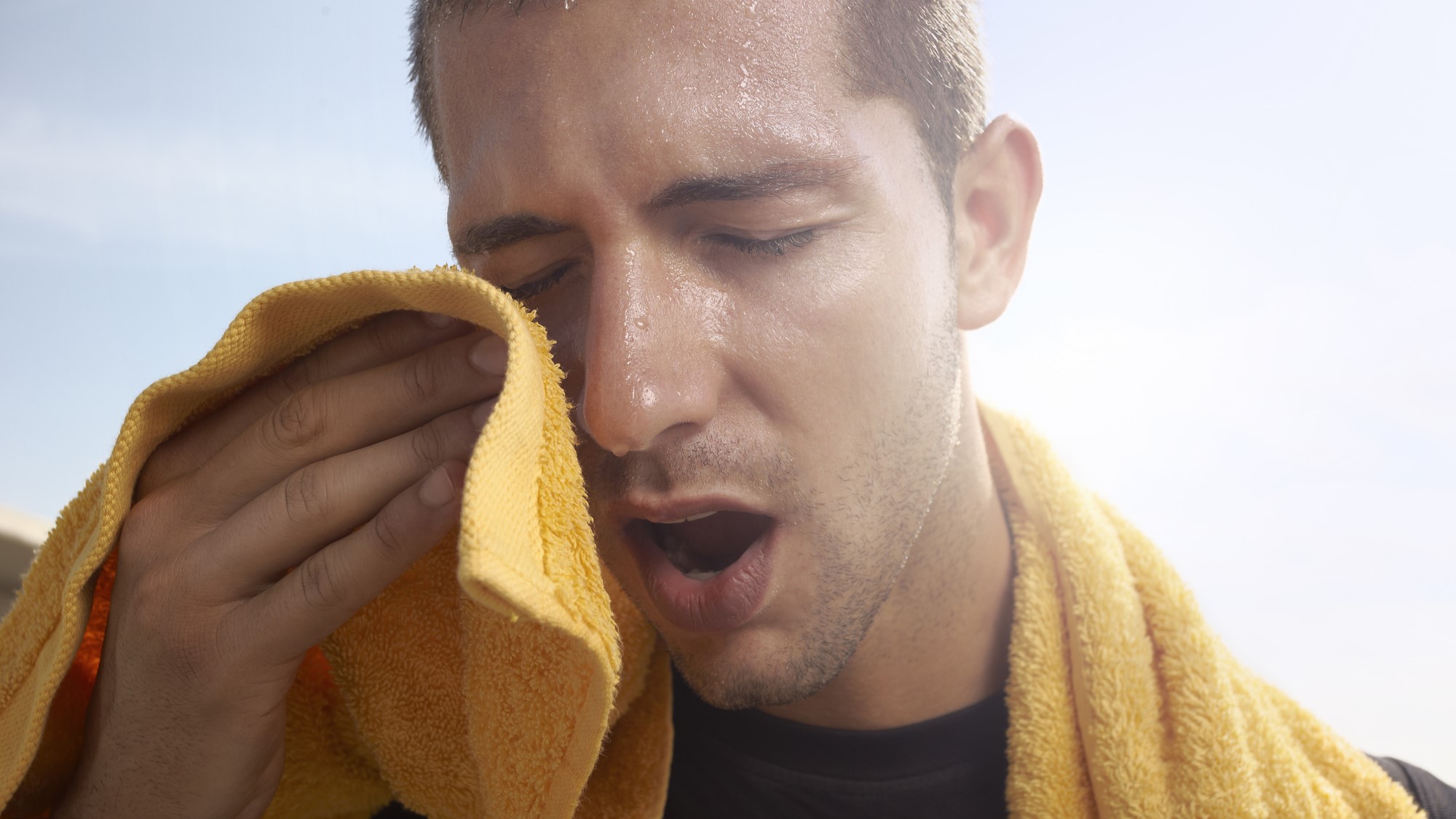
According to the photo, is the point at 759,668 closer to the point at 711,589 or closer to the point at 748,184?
the point at 711,589

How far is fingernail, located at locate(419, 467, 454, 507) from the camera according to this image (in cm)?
80

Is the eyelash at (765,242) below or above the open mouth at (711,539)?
above

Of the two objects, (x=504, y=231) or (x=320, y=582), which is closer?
(x=320, y=582)

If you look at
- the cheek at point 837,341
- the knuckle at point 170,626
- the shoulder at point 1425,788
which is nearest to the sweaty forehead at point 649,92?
the cheek at point 837,341

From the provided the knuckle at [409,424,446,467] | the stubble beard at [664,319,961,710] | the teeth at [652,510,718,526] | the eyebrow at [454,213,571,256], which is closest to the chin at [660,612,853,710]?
the stubble beard at [664,319,961,710]

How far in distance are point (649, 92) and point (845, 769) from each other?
0.81 m

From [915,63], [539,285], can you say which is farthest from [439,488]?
[915,63]

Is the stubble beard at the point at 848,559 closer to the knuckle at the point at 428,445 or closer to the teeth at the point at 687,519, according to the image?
the teeth at the point at 687,519

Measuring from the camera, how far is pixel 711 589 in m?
0.96

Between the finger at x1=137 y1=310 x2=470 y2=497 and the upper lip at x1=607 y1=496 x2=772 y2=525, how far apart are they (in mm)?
235

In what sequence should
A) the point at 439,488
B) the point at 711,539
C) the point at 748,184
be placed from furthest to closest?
the point at 711,539 < the point at 748,184 < the point at 439,488

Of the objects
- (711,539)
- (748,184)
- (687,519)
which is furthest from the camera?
(711,539)

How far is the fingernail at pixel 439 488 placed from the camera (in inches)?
31.7

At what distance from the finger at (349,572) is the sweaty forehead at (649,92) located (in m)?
0.33
